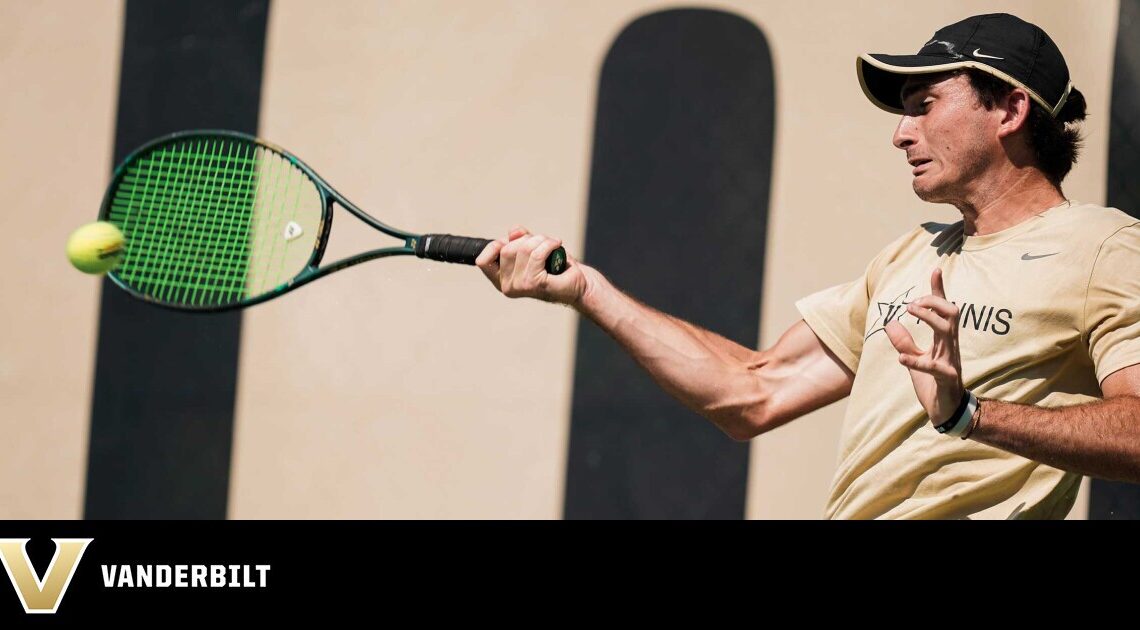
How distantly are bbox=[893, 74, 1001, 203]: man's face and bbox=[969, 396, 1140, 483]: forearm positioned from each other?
0.54 meters

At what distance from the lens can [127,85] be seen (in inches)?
160

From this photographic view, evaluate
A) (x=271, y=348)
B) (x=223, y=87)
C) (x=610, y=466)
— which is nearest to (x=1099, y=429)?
(x=610, y=466)

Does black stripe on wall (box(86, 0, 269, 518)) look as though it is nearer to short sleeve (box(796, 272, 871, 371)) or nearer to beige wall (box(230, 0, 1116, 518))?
beige wall (box(230, 0, 1116, 518))

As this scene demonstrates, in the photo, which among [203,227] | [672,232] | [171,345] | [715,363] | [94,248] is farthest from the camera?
[171,345]

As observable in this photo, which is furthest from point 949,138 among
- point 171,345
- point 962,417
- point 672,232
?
point 171,345

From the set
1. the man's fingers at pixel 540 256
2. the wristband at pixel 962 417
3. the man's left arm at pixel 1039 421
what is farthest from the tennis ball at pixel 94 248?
the wristband at pixel 962 417

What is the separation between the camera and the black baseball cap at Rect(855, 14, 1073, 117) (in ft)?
8.13

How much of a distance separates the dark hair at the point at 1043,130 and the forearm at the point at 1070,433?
1.83ft

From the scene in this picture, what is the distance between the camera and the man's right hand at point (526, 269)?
2598mm

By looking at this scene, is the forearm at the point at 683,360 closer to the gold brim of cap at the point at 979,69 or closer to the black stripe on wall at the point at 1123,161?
the gold brim of cap at the point at 979,69

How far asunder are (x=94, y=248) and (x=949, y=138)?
1927mm

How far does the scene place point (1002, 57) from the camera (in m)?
2.48
